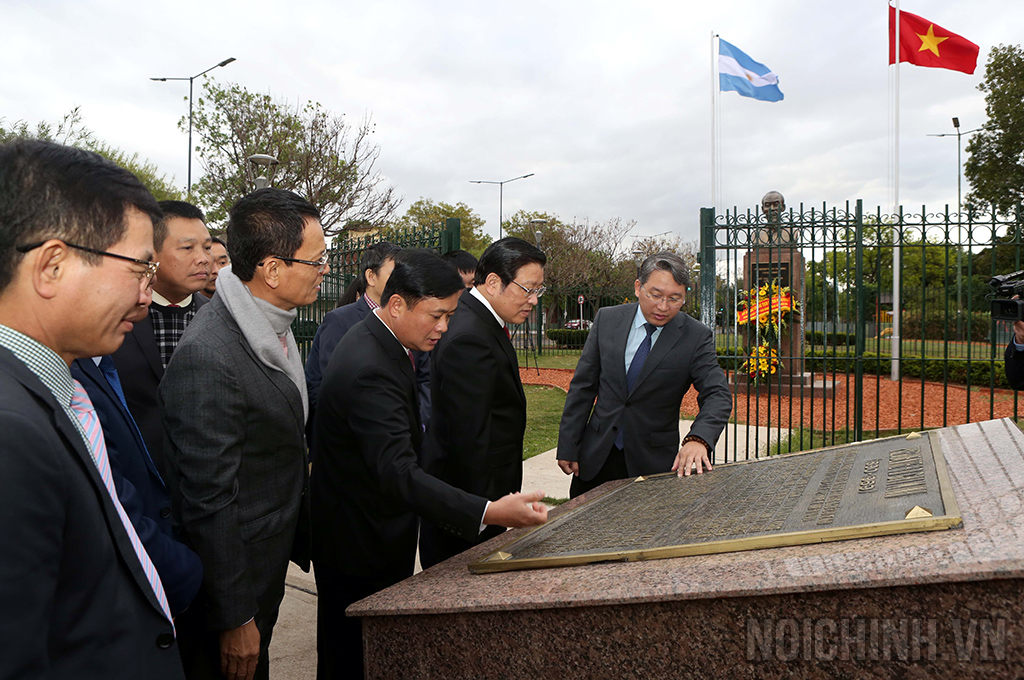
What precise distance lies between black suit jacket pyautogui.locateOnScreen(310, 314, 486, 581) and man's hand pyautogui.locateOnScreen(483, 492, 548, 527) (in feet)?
0.23

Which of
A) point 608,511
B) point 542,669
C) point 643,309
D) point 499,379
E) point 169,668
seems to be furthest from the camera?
point 643,309

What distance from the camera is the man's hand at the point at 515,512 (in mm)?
1969

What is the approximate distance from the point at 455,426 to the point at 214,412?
39.9 inches

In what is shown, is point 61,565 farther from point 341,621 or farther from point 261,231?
point 341,621

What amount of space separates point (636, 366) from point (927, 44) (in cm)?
1341

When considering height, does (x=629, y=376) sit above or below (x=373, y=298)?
below

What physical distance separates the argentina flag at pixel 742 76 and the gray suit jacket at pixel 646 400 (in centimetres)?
1250

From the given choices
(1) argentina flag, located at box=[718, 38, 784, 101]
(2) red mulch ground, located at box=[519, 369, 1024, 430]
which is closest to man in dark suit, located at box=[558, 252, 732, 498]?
(2) red mulch ground, located at box=[519, 369, 1024, 430]

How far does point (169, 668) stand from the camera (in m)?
1.28

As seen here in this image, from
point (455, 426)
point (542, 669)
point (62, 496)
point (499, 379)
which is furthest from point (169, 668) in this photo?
point (499, 379)

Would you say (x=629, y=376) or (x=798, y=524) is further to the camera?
(x=629, y=376)

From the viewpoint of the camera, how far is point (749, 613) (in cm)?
151

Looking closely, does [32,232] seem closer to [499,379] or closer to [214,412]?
[214,412]

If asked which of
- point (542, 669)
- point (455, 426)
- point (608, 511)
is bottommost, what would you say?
point (542, 669)
